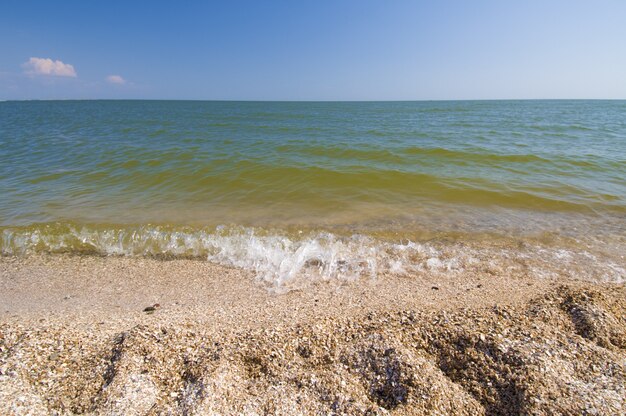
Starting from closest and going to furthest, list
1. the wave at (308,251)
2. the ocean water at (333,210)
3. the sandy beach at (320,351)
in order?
the sandy beach at (320,351) → the wave at (308,251) → the ocean water at (333,210)

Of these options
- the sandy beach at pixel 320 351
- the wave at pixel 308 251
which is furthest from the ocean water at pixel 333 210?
the sandy beach at pixel 320 351

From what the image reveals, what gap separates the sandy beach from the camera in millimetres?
2381

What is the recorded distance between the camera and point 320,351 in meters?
2.88

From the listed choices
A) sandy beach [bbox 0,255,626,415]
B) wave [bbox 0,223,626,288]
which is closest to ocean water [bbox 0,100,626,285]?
wave [bbox 0,223,626,288]

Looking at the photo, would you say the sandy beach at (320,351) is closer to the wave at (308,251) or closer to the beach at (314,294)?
the beach at (314,294)

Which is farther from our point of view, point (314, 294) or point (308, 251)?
point (308, 251)

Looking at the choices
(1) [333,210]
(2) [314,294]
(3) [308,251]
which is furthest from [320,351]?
(1) [333,210]

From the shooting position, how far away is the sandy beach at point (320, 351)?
238cm

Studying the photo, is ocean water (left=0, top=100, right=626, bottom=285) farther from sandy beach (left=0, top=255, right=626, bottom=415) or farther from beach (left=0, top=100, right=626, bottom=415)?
sandy beach (left=0, top=255, right=626, bottom=415)

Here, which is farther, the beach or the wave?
the wave

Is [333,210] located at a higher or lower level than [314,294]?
higher

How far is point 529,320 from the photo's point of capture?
3230 millimetres

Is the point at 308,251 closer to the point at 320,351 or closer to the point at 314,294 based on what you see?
the point at 314,294

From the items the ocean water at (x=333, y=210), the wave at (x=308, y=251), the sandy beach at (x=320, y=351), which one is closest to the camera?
the sandy beach at (x=320, y=351)
